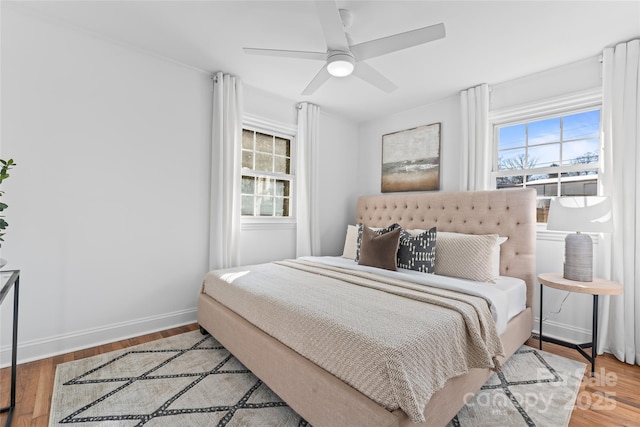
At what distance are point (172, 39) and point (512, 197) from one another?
336 centimetres

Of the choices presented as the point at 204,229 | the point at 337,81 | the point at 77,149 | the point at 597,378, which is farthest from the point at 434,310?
the point at 77,149

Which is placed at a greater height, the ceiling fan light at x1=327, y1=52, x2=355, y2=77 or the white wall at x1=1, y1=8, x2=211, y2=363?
the ceiling fan light at x1=327, y1=52, x2=355, y2=77

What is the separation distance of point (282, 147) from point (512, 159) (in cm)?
267

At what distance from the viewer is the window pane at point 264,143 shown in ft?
11.9

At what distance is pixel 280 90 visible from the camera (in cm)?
345

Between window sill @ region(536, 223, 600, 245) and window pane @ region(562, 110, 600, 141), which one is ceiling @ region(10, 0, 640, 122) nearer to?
window pane @ region(562, 110, 600, 141)

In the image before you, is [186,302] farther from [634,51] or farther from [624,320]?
[634,51]

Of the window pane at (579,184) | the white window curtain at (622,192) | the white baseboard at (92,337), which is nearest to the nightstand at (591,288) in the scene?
the white window curtain at (622,192)

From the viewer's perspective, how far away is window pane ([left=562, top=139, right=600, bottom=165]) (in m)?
2.69

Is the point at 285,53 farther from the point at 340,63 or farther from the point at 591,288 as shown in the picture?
the point at 591,288

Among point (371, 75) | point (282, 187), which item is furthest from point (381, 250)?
point (282, 187)

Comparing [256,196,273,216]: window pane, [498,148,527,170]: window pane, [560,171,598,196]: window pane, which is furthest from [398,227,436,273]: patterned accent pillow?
[256,196,273,216]: window pane

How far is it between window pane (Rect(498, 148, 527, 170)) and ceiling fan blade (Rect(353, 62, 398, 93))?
164 centimetres

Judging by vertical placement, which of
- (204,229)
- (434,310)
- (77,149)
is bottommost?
(434,310)
